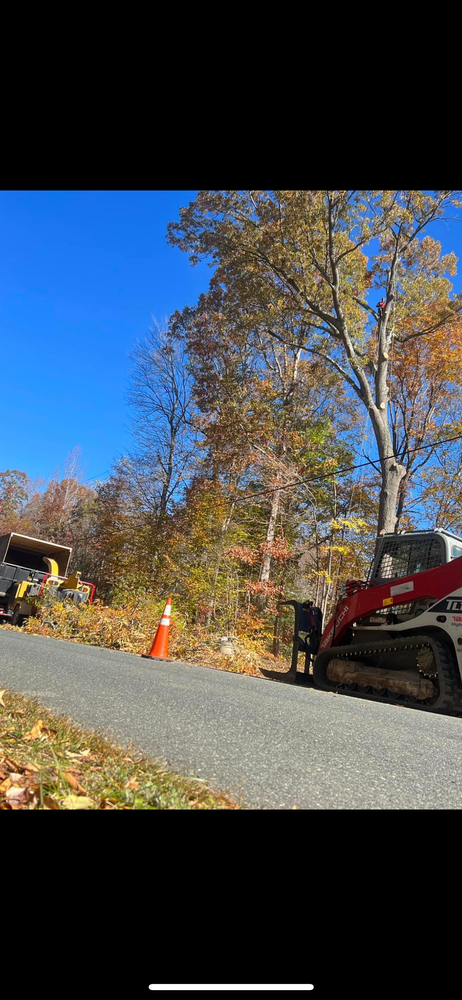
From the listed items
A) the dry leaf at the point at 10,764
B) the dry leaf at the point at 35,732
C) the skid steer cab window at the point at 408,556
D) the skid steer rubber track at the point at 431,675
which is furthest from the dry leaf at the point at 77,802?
the skid steer cab window at the point at 408,556

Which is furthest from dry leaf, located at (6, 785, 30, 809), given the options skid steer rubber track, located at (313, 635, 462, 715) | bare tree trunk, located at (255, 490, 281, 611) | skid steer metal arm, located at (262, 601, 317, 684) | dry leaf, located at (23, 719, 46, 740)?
bare tree trunk, located at (255, 490, 281, 611)

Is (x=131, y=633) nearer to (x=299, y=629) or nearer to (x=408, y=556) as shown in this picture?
(x=299, y=629)

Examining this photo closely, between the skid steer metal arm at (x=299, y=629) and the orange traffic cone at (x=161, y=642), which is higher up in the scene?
the skid steer metal arm at (x=299, y=629)

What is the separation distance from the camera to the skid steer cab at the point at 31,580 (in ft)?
41.6

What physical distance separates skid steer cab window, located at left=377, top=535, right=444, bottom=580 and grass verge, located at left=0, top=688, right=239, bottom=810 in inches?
219

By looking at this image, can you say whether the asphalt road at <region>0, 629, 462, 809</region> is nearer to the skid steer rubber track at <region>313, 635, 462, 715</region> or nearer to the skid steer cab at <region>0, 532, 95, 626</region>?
the skid steer rubber track at <region>313, 635, 462, 715</region>

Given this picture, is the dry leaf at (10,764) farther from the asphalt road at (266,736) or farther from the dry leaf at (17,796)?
the asphalt road at (266,736)

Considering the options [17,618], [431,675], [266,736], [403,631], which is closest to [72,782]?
[266,736]

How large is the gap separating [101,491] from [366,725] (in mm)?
28669

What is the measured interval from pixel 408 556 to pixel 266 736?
5017 millimetres

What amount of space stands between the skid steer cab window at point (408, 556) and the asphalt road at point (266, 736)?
103 inches

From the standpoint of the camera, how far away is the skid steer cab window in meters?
7.10

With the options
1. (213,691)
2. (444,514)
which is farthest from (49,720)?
(444,514)

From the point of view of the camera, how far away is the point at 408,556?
7551 millimetres
